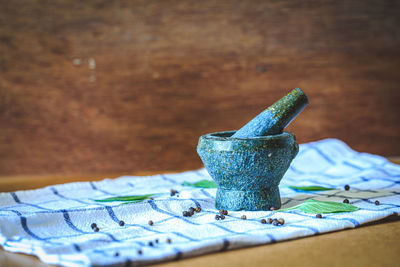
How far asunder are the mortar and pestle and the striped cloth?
43 mm

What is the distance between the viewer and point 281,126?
955 mm

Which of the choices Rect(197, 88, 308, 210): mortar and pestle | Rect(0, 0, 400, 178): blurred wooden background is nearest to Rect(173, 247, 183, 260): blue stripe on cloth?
Rect(197, 88, 308, 210): mortar and pestle

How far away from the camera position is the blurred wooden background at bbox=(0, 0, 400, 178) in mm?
1609

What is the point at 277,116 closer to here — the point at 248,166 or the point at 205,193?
the point at 248,166

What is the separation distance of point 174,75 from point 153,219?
2.87ft

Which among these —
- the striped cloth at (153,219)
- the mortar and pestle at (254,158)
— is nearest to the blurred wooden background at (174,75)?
the striped cloth at (153,219)

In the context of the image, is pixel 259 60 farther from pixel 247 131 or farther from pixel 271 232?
pixel 271 232

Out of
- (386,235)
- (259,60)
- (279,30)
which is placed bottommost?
(386,235)

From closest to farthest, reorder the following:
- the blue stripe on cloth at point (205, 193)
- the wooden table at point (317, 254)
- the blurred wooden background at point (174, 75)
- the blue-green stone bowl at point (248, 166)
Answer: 1. the wooden table at point (317, 254)
2. the blue-green stone bowl at point (248, 166)
3. the blue stripe on cloth at point (205, 193)
4. the blurred wooden background at point (174, 75)

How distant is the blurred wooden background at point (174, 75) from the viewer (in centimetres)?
161

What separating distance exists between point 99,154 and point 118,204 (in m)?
0.78

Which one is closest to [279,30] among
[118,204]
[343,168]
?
[343,168]

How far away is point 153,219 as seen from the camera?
88 cm

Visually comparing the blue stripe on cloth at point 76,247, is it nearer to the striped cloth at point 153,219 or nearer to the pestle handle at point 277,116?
the striped cloth at point 153,219
